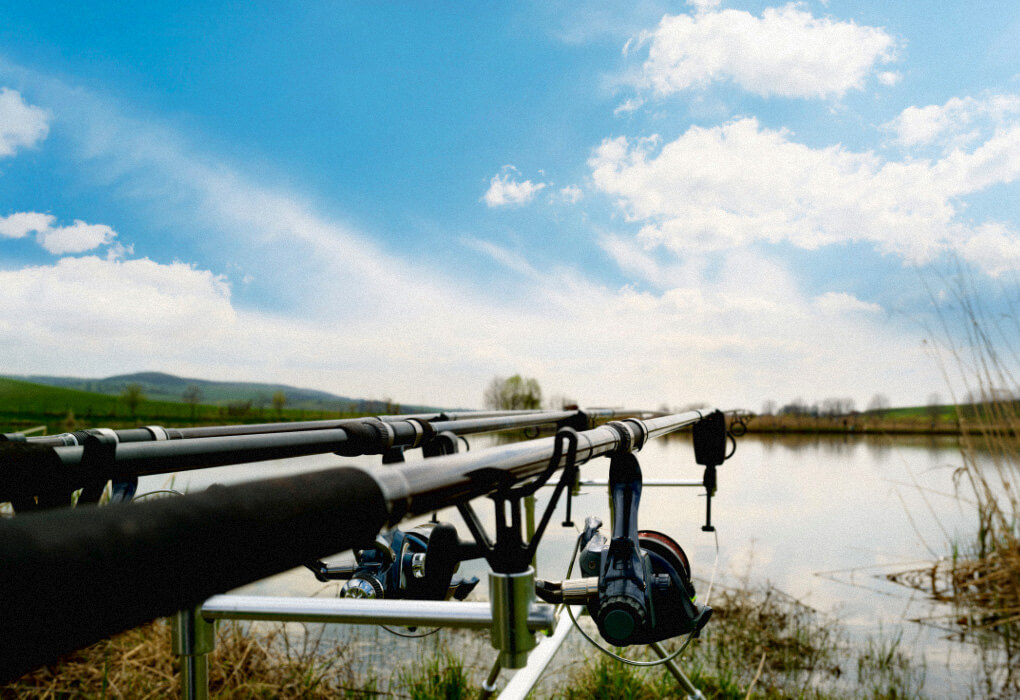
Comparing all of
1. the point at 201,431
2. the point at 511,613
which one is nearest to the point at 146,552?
the point at 511,613

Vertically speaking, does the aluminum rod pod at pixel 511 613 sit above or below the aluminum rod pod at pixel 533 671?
above

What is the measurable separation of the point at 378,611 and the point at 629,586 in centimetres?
42

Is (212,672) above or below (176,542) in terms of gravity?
below

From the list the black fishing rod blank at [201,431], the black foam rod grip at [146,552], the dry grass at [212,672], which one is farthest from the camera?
the dry grass at [212,672]

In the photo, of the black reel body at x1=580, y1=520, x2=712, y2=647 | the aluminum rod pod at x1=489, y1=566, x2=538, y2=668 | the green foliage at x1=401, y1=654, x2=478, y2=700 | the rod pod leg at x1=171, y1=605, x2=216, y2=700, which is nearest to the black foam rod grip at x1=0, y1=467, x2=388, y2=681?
the aluminum rod pod at x1=489, y1=566, x2=538, y2=668

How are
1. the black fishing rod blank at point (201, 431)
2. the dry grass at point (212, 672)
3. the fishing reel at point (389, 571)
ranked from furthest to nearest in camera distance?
1. the dry grass at point (212, 672)
2. the fishing reel at point (389, 571)
3. the black fishing rod blank at point (201, 431)

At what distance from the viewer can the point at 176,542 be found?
A: 0.34 metres

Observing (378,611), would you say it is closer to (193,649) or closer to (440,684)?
(193,649)

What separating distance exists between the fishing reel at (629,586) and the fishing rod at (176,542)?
1.78 feet

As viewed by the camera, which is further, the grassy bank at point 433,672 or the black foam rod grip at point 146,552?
the grassy bank at point 433,672

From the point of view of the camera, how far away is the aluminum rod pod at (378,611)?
0.78 metres

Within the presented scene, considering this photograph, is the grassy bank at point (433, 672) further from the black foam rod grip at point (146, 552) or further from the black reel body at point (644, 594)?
the black foam rod grip at point (146, 552)

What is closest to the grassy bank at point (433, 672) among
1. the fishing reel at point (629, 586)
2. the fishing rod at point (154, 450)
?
the fishing rod at point (154, 450)

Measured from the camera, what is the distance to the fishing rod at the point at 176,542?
0.94 feet
